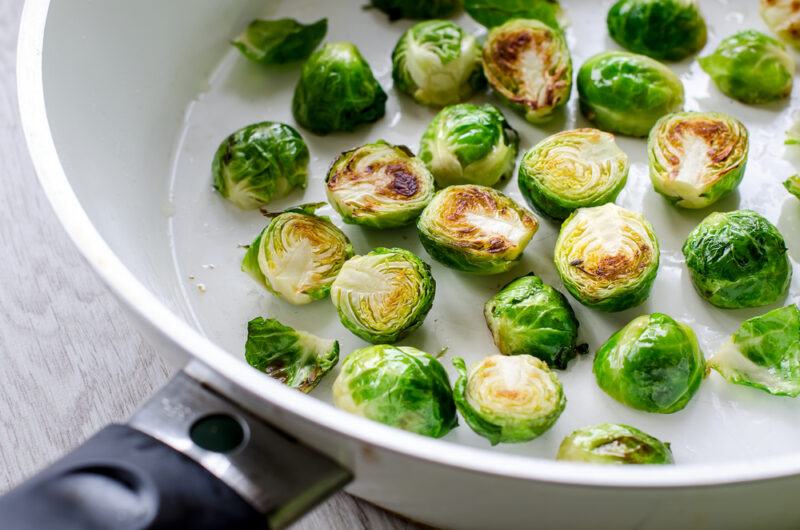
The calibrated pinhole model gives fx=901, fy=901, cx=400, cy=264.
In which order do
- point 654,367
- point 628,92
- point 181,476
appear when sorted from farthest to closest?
point 628,92
point 654,367
point 181,476

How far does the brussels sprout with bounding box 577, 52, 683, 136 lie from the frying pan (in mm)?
68

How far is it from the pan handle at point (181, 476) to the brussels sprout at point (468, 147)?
1.00 m

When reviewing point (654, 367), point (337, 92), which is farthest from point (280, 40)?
point (654, 367)

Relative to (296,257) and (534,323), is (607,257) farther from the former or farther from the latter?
(296,257)

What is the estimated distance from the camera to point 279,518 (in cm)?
133

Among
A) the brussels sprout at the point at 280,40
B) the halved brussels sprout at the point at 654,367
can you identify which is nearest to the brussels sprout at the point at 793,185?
the halved brussels sprout at the point at 654,367

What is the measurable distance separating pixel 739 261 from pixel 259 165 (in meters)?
1.14

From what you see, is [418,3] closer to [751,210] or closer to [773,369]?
[751,210]

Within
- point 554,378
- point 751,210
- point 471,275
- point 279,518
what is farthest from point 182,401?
point 751,210

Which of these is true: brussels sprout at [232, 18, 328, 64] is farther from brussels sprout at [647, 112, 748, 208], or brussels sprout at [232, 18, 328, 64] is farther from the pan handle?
the pan handle

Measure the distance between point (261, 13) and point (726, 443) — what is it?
1.74 m

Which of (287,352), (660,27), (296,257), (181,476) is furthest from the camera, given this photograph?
(660,27)

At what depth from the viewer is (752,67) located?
Result: 7.80ft

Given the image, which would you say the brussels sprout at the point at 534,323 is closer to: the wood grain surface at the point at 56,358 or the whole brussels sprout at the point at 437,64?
the wood grain surface at the point at 56,358
